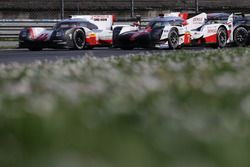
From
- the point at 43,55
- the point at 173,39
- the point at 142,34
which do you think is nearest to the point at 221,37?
the point at 173,39

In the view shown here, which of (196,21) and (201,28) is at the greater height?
(196,21)

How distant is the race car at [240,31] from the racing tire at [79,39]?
19.4ft

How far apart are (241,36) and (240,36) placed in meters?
0.04

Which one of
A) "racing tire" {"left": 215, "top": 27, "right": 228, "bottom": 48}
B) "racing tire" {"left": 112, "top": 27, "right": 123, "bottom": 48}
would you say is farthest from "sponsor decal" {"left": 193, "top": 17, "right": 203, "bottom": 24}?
"racing tire" {"left": 112, "top": 27, "right": 123, "bottom": 48}

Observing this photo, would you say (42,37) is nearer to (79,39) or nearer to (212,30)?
(79,39)

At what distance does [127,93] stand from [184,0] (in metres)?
30.3

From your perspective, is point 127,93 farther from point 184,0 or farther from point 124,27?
point 184,0

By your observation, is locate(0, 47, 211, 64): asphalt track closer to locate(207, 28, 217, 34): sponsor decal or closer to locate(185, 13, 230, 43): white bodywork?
locate(185, 13, 230, 43): white bodywork

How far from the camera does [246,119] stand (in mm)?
2021

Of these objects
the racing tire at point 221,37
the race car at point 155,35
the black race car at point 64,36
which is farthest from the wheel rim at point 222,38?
the black race car at point 64,36

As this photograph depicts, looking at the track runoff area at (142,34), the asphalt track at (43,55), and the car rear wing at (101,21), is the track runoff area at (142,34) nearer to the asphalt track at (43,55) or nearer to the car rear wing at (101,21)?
the car rear wing at (101,21)

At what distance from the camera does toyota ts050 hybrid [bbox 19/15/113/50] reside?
2136 centimetres

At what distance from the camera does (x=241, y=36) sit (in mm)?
23672

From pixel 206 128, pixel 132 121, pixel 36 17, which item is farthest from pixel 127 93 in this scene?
pixel 36 17
